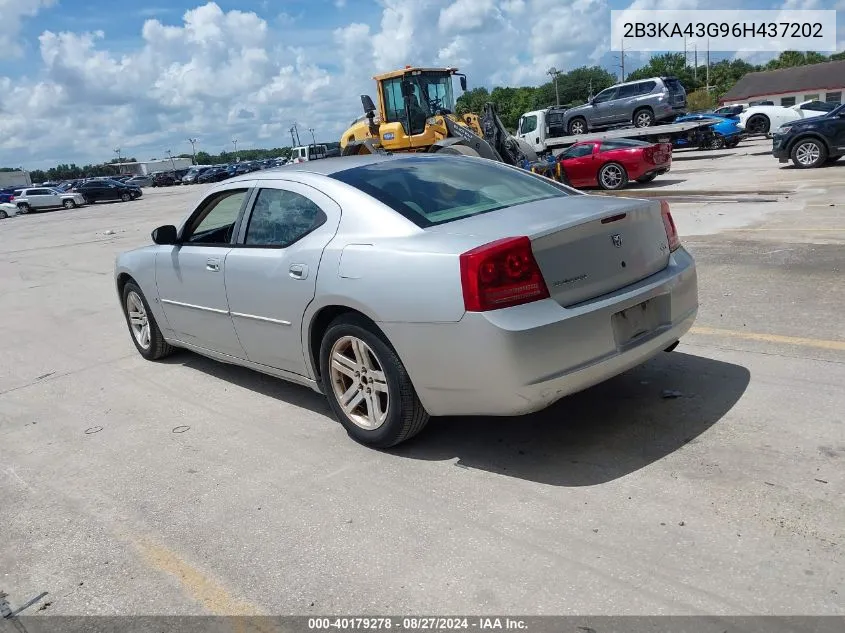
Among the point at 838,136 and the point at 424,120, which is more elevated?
the point at 424,120

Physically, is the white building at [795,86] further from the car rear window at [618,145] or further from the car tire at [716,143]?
the car rear window at [618,145]

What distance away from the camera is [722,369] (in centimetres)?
468

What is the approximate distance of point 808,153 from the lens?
1795cm

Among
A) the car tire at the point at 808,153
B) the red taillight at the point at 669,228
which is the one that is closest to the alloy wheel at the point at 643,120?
the car tire at the point at 808,153

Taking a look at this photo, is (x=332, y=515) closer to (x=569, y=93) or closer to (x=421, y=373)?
(x=421, y=373)

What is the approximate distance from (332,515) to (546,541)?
1024mm

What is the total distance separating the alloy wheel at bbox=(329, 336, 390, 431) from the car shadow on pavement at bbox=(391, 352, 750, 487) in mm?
264

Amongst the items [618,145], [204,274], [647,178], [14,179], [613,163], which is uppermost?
[14,179]

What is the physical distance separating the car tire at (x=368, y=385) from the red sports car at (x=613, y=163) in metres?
15.2

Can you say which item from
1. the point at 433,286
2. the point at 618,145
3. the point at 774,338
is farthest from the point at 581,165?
the point at 433,286

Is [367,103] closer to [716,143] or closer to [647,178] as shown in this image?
[647,178]

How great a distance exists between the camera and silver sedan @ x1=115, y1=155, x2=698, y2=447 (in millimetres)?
3367

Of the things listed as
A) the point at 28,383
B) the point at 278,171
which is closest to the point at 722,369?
the point at 278,171

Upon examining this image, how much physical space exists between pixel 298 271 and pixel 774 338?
3.41m
